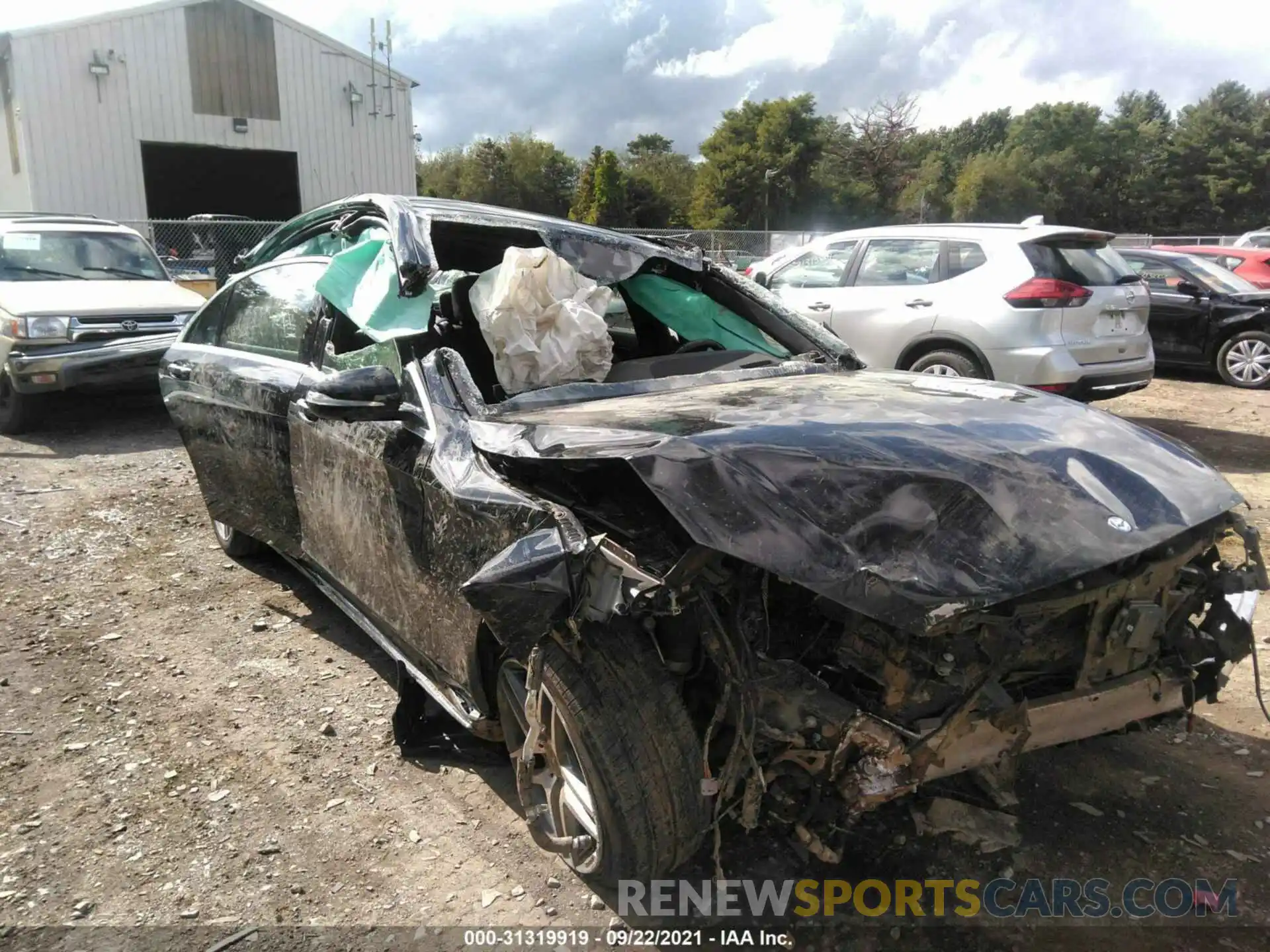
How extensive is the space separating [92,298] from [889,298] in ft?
23.2

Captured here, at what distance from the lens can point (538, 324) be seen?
315cm

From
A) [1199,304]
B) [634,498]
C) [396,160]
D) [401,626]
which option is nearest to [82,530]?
[401,626]

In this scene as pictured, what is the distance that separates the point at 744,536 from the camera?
1931 mm

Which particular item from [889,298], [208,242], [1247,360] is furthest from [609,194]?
→ [889,298]

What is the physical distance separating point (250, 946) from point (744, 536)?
1.62 m

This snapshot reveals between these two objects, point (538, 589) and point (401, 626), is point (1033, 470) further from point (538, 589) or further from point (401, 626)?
point (401, 626)

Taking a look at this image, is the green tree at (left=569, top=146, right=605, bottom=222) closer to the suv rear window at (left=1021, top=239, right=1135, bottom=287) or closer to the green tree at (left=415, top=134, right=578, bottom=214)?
the green tree at (left=415, top=134, right=578, bottom=214)

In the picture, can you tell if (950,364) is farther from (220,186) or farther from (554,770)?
(220,186)

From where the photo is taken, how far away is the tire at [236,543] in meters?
4.73

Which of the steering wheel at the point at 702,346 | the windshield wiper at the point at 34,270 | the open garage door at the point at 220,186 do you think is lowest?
the steering wheel at the point at 702,346

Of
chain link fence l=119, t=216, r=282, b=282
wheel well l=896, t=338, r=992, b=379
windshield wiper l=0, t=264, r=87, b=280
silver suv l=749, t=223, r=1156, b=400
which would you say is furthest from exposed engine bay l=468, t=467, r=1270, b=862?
chain link fence l=119, t=216, r=282, b=282

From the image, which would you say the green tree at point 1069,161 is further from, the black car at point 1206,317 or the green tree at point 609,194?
the black car at point 1206,317

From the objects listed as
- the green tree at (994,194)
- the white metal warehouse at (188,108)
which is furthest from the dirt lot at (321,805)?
the green tree at (994,194)

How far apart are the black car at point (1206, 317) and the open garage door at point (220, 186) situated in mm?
13351
